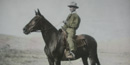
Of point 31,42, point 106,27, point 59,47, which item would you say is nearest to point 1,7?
point 31,42

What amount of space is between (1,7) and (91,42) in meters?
1.63

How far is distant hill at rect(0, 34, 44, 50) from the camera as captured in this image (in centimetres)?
389

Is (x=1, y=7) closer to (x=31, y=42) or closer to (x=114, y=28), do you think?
(x=31, y=42)

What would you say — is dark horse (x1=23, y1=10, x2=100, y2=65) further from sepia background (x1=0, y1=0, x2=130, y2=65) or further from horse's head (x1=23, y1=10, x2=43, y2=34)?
sepia background (x1=0, y1=0, x2=130, y2=65)

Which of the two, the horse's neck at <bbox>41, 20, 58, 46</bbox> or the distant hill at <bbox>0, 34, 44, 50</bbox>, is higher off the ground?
the horse's neck at <bbox>41, 20, 58, 46</bbox>

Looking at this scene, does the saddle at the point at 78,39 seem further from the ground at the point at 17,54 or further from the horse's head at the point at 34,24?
the ground at the point at 17,54

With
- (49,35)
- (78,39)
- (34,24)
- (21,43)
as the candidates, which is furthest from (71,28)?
(21,43)

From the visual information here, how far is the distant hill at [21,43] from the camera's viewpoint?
389 cm

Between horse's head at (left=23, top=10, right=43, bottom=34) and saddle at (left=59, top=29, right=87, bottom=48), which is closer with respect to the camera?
horse's head at (left=23, top=10, right=43, bottom=34)

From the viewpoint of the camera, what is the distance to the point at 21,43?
13.0ft

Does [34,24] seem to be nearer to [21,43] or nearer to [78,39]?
[78,39]

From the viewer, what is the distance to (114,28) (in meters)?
4.20

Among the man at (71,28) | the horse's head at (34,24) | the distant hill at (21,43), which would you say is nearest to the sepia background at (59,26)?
the distant hill at (21,43)

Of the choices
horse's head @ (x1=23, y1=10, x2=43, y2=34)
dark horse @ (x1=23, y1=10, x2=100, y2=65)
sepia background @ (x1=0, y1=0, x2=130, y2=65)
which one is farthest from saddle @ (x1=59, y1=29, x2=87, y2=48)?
sepia background @ (x1=0, y1=0, x2=130, y2=65)
